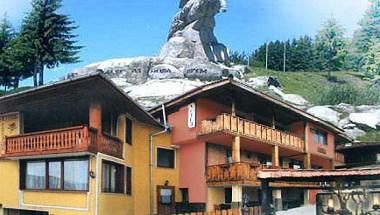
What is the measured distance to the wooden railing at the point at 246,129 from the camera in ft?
34.1

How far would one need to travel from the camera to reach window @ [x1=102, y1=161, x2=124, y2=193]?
878 centimetres

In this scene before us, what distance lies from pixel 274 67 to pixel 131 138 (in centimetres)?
964

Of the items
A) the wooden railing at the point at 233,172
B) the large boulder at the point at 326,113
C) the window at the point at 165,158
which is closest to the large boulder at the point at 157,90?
the large boulder at the point at 326,113

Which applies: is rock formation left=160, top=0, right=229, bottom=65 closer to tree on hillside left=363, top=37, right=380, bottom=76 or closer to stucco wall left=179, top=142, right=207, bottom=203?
stucco wall left=179, top=142, right=207, bottom=203

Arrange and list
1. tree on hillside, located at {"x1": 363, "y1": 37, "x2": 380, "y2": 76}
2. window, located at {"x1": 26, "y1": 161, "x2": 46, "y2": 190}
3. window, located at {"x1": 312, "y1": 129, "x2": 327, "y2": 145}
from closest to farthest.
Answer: tree on hillside, located at {"x1": 363, "y1": 37, "x2": 380, "y2": 76}
window, located at {"x1": 26, "y1": 161, "x2": 46, "y2": 190}
window, located at {"x1": 312, "y1": 129, "x2": 327, "y2": 145}

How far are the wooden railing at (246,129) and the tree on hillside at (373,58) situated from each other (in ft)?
8.16

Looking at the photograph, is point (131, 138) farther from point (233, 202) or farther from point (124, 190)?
point (233, 202)

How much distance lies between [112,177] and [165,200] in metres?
2.10

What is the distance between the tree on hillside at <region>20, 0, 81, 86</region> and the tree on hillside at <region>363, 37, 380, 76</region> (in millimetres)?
3960

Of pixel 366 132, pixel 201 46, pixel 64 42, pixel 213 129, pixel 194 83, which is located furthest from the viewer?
pixel 201 46

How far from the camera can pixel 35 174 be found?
29.7 feet

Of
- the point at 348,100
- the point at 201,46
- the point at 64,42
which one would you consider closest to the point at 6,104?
the point at 64,42

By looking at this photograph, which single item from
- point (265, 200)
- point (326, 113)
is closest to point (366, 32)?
point (265, 200)

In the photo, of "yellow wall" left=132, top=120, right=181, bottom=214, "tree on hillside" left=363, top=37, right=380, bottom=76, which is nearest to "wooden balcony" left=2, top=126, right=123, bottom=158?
"yellow wall" left=132, top=120, right=181, bottom=214
